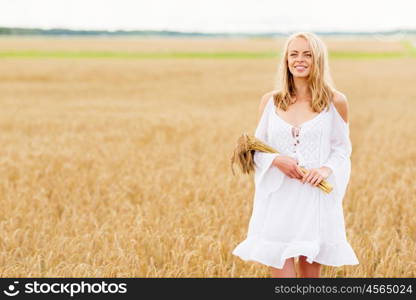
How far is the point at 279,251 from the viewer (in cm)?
304

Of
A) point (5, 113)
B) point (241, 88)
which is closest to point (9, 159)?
point (5, 113)

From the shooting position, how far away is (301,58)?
3031 mm

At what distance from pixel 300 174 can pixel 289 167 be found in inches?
2.7

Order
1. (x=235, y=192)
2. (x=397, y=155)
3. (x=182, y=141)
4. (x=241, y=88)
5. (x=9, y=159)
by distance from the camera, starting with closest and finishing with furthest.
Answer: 1. (x=235, y=192)
2. (x=9, y=159)
3. (x=397, y=155)
4. (x=182, y=141)
5. (x=241, y=88)

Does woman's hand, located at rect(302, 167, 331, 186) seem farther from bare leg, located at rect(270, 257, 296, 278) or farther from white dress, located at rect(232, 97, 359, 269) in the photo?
bare leg, located at rect(270, 257, 296, 278)

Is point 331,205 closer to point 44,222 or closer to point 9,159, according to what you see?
point 44,222

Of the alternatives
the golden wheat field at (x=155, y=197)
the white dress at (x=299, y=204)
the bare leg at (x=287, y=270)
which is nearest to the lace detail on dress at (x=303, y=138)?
the white dress at (x=299, y=204)

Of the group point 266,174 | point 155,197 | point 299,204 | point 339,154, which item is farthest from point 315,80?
point 155,197

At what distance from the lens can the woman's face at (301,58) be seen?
3.03 metres

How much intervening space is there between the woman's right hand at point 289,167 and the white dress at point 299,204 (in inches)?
1.9

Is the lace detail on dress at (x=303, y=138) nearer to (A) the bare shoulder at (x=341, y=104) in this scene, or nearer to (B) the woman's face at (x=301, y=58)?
(A) the bare shoulder at (x=341, y=104)

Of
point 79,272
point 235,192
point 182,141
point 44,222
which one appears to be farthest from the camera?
point 182,141

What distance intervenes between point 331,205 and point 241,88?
24668 millimetres

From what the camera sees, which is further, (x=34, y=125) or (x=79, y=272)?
(x=34, y=125)
